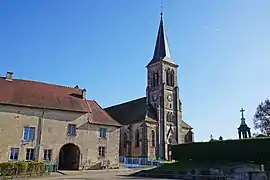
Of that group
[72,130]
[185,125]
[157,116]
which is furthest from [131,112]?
[72,130]

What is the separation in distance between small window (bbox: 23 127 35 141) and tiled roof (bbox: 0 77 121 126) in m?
2.38

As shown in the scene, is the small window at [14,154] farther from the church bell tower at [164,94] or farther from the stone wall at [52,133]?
the church bell tower at [164,94]

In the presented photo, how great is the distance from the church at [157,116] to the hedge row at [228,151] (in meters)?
17.0

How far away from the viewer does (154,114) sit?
56.0m

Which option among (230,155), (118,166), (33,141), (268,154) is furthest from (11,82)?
(268,154)

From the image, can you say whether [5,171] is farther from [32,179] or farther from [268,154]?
[268,154]

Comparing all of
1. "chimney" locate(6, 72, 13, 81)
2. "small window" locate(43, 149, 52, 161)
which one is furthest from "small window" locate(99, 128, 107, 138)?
"chimney" locate(6, 72, 13, 81)

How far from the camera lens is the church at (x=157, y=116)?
175 ft

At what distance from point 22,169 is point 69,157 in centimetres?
1025

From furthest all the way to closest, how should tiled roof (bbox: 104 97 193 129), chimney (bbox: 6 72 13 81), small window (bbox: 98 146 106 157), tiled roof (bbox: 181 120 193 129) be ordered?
tiled roof (bbox: 181 120 193 129), tiled roof (bbox: 104 97 193 129), small window (bbox: 98 146 106 157), chimney (bbox: 6 72 13 81)

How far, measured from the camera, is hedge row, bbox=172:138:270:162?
2726cm

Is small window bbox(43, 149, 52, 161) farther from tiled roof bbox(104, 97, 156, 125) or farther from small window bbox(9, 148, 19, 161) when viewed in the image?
tiled roof bbox(104, 97, 156, 125)

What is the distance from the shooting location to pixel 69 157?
113 feet

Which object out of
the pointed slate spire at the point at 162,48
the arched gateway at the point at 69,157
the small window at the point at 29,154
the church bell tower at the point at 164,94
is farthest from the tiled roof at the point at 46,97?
the pointed slate spire at the point at 162,48
